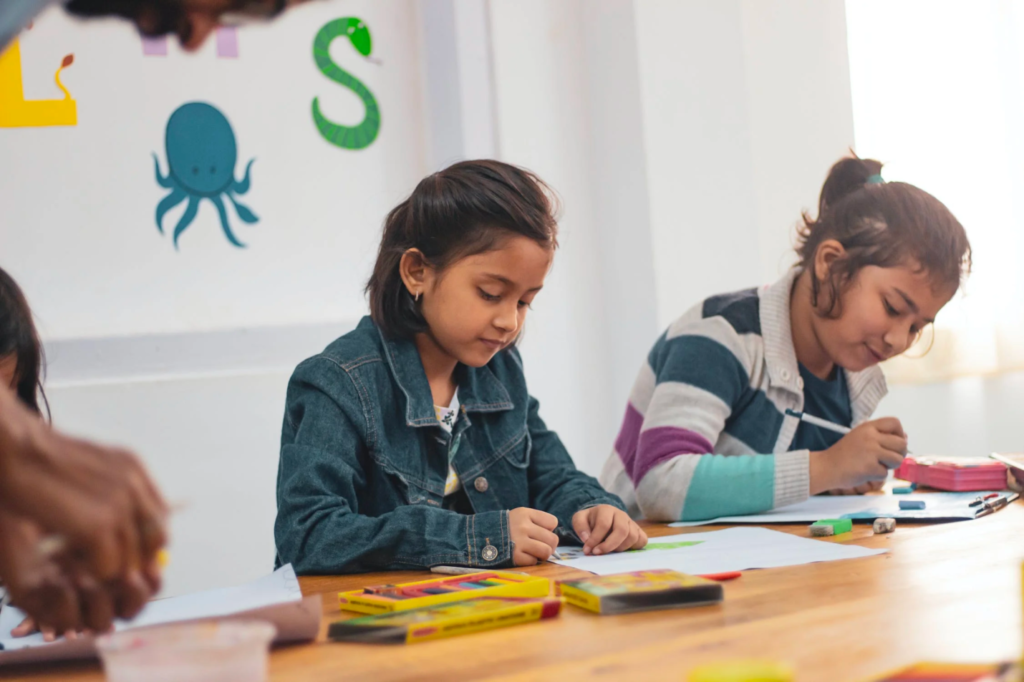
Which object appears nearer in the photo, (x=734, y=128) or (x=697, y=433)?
(x=697, y=433)

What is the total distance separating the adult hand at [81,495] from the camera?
0.42 m

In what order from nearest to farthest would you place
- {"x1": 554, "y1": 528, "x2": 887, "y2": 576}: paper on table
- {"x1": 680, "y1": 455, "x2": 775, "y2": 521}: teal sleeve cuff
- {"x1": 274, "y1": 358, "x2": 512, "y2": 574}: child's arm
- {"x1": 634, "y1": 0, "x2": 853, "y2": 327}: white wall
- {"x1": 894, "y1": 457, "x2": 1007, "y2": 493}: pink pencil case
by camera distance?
{"x1": 554, "y1": 528, "x2": 887, "y2": 576}: paper on table < {"x1": 274, "y1": 358, "x2": 512, "y2": 574}: child's arm < {"x1": 680, "y1": 455, "x2": 775, "y2": 521}: teal sleeve cuff < {"x1": 894, "y1": 457, "x2": 1007, "y2": 493}: pink pencil case < {"x1": 634, "y1": 0, "x2": 853, "y2": 327}: white wall

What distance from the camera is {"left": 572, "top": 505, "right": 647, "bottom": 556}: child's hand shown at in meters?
1.02

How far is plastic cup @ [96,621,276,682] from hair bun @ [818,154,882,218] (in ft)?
4.17

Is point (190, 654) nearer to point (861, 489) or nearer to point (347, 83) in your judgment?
point (861, 489)

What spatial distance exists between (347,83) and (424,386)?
1134mm

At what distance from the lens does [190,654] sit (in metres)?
0.51

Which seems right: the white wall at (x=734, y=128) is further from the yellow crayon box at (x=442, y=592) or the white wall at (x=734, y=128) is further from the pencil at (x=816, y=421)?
the yellow crayon box at (x=442, y=592)

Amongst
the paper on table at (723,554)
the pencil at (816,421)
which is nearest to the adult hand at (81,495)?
the paper on table at (723,554)

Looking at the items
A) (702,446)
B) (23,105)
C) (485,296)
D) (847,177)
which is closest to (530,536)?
(485,296)

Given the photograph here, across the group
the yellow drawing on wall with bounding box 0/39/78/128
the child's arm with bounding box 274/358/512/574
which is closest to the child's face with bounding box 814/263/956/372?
the child's arm with bounding box 274/358/512/574

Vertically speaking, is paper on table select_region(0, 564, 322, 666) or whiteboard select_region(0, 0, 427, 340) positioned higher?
whiteboard select_region(0, 0, 427, 340)

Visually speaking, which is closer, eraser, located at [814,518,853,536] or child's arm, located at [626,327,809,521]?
eraser, located at [814,518,853,536]

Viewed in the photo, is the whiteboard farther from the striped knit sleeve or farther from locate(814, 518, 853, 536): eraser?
locate(814, 518, 853, 536): eraser
